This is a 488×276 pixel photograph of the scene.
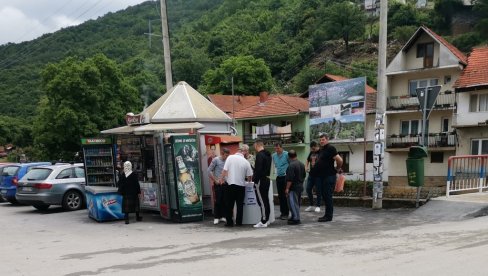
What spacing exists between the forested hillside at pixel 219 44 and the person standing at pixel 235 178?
2399 centimetres

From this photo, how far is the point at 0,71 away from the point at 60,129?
1568cm

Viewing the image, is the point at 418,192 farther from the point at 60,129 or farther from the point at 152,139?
the point at 60,129

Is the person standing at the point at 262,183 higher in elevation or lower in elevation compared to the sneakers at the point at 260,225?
higher

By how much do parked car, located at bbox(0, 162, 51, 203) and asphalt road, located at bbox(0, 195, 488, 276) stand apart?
5996 millimetres

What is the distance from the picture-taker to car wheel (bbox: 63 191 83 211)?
15.3m

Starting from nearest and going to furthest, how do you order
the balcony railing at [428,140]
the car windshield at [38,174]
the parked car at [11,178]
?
the car windshield at [38,174] → the parked car at [11,178] → the balcony railing at [428,140]

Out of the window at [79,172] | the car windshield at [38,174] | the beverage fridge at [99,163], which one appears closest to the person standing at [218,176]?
the beverage fridge at [99,163]

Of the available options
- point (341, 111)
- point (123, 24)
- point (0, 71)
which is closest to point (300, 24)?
point (123, 24)

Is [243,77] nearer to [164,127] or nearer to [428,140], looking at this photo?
[428,140]

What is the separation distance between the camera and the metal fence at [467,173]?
12242 millimetres

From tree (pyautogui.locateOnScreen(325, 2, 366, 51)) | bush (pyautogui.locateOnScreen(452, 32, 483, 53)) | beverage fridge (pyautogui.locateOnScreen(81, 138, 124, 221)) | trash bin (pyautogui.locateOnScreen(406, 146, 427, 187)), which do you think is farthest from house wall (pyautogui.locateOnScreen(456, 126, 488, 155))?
tree (pyautogui.locateOnScreen(325, 2, 366, 51))

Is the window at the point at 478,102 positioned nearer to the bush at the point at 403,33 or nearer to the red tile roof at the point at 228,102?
the red tile roof at the point at 228,102

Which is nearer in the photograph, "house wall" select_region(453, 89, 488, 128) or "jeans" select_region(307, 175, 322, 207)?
"jeans" select_region(307, 175, 322, 207)

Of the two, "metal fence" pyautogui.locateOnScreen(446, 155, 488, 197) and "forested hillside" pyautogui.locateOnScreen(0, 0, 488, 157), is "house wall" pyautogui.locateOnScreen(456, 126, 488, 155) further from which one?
"forested hillside" pyautogui.locateOnScreen(0, 0, 488, 157)
